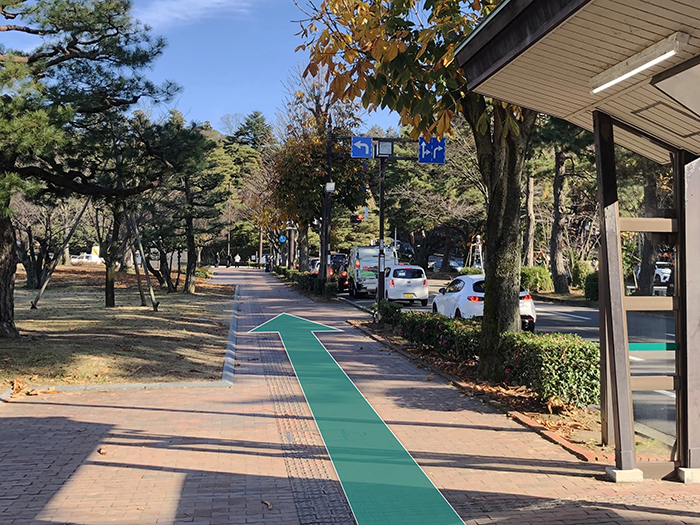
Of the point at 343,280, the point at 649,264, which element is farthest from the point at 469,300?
the point at 343,280

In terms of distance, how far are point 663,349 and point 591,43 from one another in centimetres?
271

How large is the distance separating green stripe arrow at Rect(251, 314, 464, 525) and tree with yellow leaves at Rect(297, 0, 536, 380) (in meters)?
2.36

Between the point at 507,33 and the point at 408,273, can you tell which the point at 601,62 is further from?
the point at 408,273

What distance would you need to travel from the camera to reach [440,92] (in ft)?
26.3

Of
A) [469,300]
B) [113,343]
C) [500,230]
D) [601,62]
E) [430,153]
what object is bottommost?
[113,343]

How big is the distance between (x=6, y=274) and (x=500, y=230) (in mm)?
8888

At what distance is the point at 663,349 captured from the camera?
5945 mm

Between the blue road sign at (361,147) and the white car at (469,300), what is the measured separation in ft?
20.7

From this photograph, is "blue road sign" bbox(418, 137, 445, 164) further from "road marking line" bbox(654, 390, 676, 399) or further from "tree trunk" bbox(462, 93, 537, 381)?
"road marking line" bbox(654, 390, 676, 399)

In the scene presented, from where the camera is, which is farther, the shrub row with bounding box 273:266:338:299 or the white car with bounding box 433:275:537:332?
the shrub row with bounding box 273:266:338:299

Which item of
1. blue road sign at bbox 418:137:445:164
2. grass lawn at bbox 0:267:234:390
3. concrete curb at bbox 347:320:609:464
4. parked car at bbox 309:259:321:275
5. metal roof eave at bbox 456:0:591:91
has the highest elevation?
blue road sign at bbox 418:137:445:164

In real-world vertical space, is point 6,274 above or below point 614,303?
above

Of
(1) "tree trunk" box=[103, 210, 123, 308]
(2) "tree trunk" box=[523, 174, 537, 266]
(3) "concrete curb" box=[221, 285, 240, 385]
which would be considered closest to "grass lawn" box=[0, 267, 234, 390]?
(3) "concrete curb" box=[221, 285, 240, 385]

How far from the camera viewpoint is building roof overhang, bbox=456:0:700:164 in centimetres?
434
